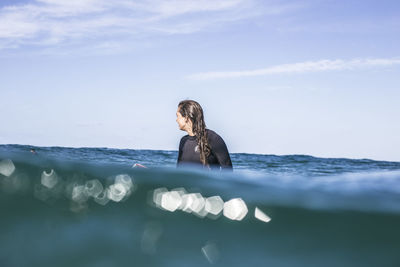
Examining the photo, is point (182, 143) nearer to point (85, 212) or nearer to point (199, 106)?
point (199, 106)

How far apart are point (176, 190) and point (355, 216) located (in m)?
1.08

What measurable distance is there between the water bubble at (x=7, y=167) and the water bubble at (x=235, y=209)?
1484 millimetres

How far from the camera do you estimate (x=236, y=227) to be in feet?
6.91

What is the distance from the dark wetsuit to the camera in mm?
5574

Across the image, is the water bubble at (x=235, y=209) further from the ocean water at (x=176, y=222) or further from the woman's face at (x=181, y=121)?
the woman's face at (x=181, y=121)

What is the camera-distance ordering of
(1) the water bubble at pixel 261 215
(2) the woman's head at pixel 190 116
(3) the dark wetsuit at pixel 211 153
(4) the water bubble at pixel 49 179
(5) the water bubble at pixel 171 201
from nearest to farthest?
(1) the water bubble at pixel 261 215 → (5) the water bubble at pixel 171 201 → (4) the water bubble at pixel 49 179 → (3) the dark wetsuit at pixel 211 153 → (2) the woman's head at pixel 190 116

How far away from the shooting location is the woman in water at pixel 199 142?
561 centimetres

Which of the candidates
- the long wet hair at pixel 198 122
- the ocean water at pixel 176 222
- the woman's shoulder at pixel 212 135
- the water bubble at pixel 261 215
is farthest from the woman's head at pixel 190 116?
the water bubble at pixel 261 215

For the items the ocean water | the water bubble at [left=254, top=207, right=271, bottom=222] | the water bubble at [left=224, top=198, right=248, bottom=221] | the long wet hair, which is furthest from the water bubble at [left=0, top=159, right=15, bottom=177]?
the long wet hair

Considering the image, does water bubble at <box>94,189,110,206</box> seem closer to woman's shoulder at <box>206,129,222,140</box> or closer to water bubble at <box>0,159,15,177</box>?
water bubble at <box>0,159,15,177</box>

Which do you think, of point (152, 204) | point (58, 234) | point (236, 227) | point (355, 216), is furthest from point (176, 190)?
point (355, 216)

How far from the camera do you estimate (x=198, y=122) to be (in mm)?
5668

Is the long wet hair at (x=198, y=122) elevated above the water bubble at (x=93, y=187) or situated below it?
above

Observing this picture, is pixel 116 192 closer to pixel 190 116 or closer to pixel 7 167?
pixel 7 167
